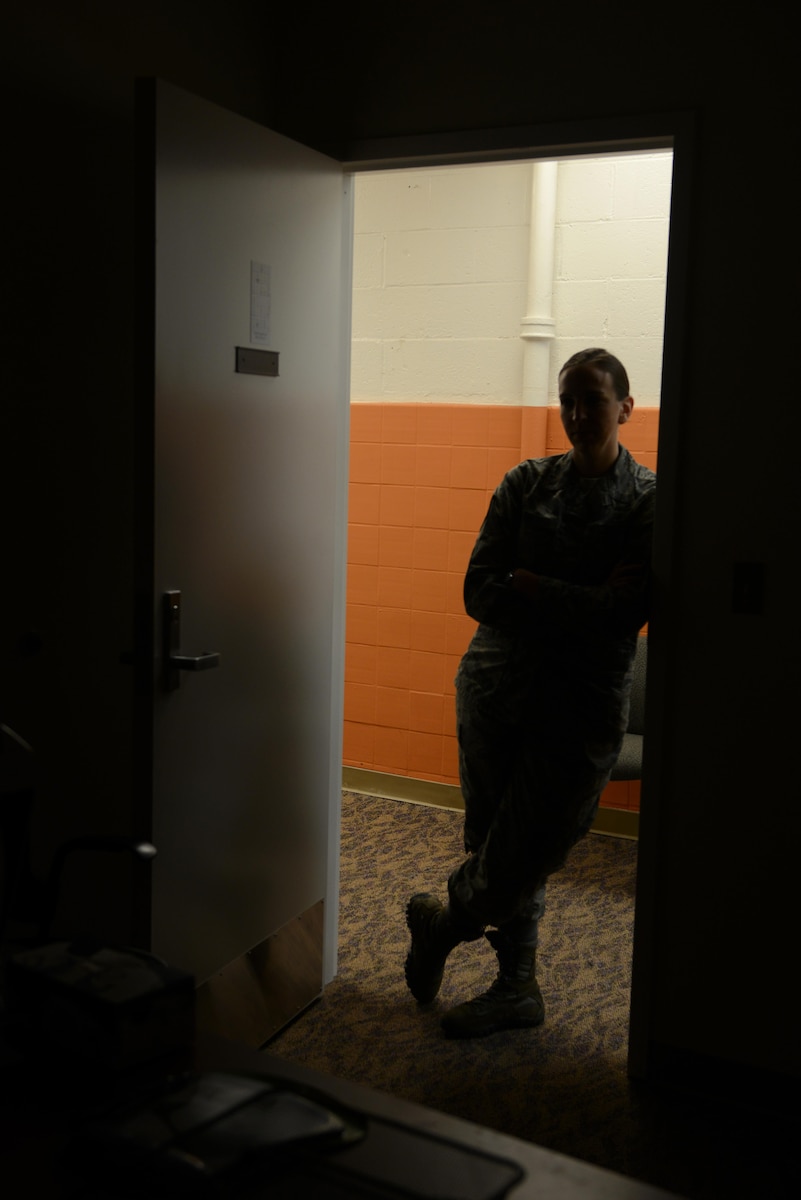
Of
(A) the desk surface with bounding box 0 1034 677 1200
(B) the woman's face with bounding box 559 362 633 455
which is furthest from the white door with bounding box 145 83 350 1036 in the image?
(A) the desk surface with bounding box 0 1034 677 1200

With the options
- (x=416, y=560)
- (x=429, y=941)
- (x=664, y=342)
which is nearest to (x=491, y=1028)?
(x=429, y=941)

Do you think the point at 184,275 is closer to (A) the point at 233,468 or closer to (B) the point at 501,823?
(A) the point at 233,468

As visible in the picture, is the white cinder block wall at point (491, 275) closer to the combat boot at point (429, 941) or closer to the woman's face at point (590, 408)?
the woman's face at point (590, 408)

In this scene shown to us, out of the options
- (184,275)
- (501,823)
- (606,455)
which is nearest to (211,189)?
(184,275)

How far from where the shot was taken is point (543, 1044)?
2.76 meters

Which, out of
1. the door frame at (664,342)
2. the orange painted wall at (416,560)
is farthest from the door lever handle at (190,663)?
the orange painted wall at (416,560)

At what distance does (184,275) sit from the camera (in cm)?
211

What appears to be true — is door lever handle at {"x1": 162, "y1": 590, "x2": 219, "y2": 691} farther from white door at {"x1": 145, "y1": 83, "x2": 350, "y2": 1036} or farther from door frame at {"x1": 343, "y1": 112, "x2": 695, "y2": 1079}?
door frame at {"x1": 343, "y1": 112, "x2": 695, "y2": 1079}

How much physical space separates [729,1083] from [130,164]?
7.82ft

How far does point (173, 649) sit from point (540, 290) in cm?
248

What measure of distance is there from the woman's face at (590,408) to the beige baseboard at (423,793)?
6.61 ft

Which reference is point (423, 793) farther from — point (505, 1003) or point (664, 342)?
point (664, 342)

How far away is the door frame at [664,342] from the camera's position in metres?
2.38

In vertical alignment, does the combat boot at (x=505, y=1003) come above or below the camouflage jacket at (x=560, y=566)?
below
